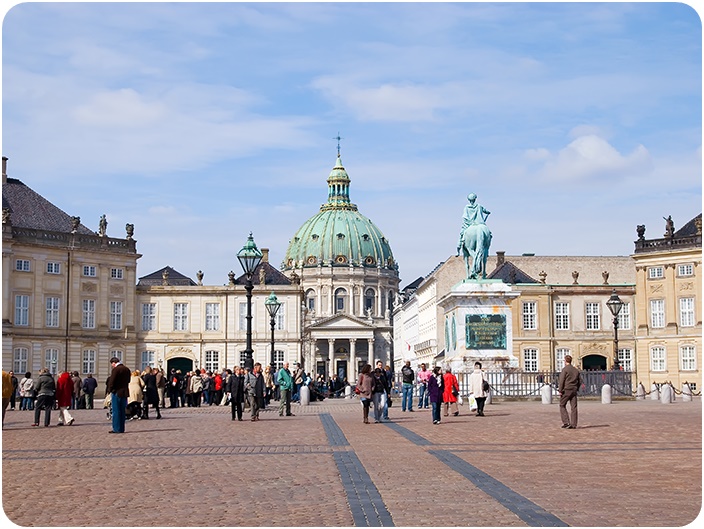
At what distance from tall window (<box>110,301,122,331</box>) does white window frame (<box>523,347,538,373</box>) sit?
1197 inches

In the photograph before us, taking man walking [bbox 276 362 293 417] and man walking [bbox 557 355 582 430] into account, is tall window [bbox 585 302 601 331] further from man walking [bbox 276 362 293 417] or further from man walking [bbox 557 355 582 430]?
man walking [bbox 557 355 582 430]

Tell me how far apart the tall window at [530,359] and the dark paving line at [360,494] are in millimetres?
68309

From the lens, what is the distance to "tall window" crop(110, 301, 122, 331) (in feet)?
258

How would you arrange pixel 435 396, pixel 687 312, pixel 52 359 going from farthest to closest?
pixel 687 312 < pixel 52 359 < pixel 435 396

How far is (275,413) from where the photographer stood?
33812 millimetres

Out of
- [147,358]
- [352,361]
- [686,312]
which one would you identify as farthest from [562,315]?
[352,361]

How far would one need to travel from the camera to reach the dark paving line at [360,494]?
10.2 m

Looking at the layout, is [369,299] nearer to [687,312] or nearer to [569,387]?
[687,312]

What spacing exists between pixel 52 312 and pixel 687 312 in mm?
42431

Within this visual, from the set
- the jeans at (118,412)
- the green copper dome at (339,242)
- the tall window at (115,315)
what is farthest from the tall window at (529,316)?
the green copper dome at (339,242)

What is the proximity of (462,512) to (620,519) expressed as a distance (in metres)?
1.48

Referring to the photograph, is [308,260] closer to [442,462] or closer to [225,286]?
[225,286]

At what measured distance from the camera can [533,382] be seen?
3972cm

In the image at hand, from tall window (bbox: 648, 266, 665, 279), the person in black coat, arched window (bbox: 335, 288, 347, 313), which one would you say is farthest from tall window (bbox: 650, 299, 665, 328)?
arched window (bbox: 335, 288, 347, 313)
